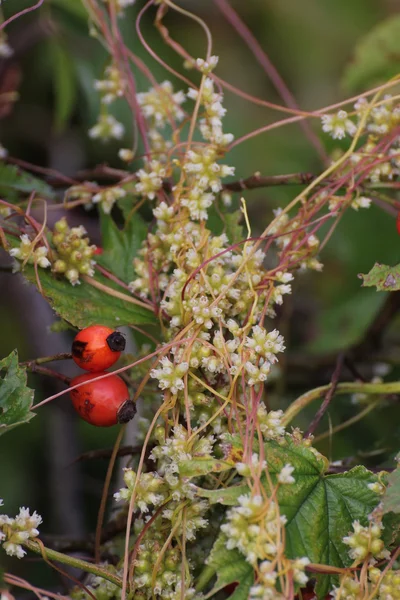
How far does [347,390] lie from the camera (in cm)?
119

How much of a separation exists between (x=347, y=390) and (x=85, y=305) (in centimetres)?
44

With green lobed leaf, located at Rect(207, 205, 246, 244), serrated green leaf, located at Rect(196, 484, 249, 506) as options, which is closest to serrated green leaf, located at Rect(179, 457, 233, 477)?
serrated green leaf, located at Rect(196, 484, 249, 506)

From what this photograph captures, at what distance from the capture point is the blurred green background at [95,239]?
1713 mm

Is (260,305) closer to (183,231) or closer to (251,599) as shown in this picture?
(183,231)

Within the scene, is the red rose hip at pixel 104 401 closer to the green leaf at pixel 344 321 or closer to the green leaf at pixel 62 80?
the green leaf at pixel 344 321

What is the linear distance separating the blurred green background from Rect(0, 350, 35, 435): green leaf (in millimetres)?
667

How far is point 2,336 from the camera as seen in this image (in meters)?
2.08

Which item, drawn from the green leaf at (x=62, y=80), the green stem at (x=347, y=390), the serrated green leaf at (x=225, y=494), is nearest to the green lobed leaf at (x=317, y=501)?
the serrated green leaf at (x=225, y=494)

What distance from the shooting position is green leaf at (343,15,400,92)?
69.2 inches

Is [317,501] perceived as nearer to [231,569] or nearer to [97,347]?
[231,569]

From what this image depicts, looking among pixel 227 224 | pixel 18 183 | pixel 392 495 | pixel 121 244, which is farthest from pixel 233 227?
pixel 392 495

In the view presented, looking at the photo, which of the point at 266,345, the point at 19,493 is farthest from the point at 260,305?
the point at 19,493

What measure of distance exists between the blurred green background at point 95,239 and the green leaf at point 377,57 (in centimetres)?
4

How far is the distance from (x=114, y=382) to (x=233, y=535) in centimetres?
31
